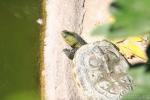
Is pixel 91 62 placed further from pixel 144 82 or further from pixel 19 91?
pixel 144 82

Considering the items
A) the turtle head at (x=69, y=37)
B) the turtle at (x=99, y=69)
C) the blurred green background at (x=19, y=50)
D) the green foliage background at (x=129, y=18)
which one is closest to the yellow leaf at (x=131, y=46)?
the turtle at (x=99, y=69)

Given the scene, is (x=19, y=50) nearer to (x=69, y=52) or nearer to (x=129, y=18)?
(x=69, y=52)

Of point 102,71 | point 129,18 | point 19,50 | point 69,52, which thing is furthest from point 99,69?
point 129,18

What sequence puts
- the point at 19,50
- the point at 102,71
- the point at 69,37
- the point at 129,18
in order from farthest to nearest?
the point at 19,50, the point at 69,37, the point at 102,71, the point at 129,18

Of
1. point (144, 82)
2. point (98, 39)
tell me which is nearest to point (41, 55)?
point (98, 39)

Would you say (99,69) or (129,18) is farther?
(99,69)

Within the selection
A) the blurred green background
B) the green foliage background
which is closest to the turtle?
the blurred green background

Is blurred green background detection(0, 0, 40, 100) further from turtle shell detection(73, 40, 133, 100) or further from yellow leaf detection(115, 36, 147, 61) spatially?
yellow leaf detection(115, 36, 147, 61)
